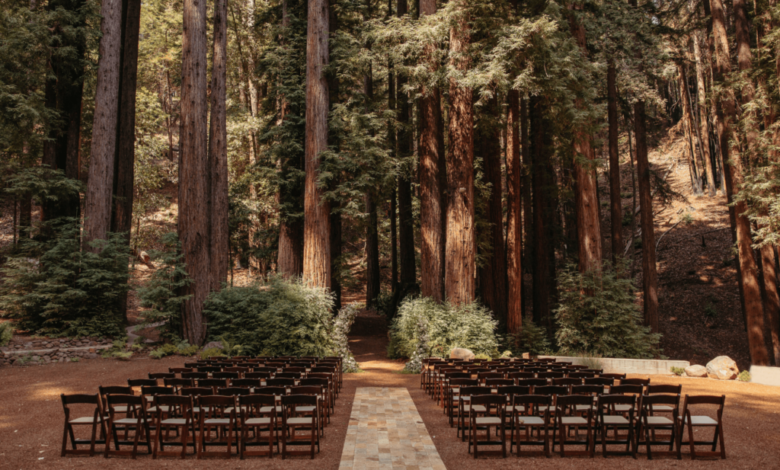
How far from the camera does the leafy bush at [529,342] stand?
16031mm

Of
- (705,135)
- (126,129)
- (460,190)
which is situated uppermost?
(705,135)

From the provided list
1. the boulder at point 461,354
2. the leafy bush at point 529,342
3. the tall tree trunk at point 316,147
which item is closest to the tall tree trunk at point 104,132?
the tall tree trunk at point 316,147

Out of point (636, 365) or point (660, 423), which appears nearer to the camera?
point (660, 423)

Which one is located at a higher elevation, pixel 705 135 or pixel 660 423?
pixel 705 135

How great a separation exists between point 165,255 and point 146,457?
10016 mm

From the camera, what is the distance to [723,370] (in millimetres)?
13250

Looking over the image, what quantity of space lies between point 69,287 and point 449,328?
38.9 feet

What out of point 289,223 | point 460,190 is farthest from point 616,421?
point 289,223

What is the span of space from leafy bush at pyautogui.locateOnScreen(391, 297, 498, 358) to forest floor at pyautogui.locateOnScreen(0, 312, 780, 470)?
150 cm

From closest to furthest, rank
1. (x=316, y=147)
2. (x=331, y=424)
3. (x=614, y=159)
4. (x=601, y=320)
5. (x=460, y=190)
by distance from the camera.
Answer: (x=331, y=424), (x=601, y=320), (x=460, y=190), (x=316, y=147), (x=614, y=159)

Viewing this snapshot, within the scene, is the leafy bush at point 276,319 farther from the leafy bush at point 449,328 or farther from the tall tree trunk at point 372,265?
the tall tree trunk at point 372,265

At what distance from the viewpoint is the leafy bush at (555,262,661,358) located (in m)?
15.1

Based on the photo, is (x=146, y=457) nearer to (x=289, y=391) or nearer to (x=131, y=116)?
(x=289, y=391)

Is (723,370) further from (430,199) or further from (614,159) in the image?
(430,199)
